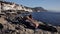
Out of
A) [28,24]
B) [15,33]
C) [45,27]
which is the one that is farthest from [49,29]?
[15,33]

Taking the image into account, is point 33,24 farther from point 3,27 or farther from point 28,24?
point 3,27

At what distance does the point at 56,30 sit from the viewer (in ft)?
85.8

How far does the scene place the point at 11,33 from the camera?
23.2 metres

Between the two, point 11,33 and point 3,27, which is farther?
point 3,27

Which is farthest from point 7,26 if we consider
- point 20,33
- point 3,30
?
point 20,33

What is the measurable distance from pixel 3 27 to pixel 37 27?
4.77m

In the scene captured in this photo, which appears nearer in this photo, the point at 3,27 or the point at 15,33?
the point at 15,33

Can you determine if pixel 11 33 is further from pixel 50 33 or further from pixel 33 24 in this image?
pixel 33 24

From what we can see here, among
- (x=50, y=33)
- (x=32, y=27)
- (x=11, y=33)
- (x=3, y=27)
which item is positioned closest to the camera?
(x=11, y=33)

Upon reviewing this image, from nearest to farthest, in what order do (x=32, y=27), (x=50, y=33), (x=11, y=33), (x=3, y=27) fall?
(x=11, y=33), (x=50, y=33), (x=3, y=27), (x=32, y=27)

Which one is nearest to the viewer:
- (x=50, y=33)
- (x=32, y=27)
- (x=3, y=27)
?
(x=50, y=33)

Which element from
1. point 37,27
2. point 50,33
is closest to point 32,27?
point 37,27

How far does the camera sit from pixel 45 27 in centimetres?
2817

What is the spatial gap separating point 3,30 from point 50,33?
18.1ft
